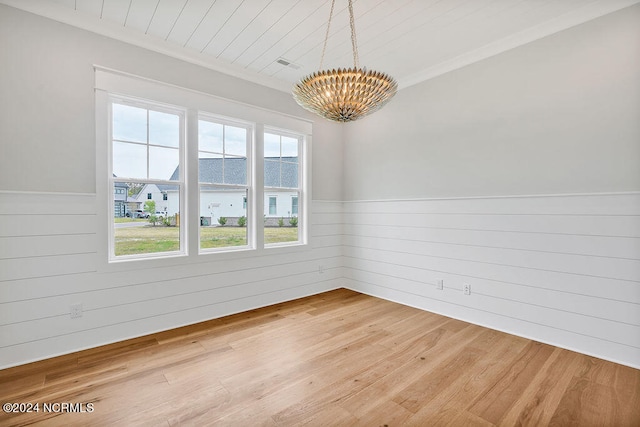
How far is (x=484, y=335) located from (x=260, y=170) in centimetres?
303

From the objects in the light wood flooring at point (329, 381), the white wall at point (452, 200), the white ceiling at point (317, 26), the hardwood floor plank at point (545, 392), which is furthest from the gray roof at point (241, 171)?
the hardwood floor plank at point (545, 392)

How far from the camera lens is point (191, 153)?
3154 mm

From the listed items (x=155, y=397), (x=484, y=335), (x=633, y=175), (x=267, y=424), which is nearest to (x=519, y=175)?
(x=633, y=175)

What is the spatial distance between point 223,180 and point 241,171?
263mm

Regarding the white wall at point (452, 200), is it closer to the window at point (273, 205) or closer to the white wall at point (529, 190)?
the white wall at point (529, 190)

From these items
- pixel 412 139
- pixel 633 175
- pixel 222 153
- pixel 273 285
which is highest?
pixel 412 139

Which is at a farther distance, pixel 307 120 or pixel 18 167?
pixel 307 120

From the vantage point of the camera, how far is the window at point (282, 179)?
12.7 feet

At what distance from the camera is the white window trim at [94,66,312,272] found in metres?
2.62

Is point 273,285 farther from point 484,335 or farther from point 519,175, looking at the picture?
point 519,175

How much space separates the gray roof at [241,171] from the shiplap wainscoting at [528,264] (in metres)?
1.38

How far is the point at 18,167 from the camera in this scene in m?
2.30

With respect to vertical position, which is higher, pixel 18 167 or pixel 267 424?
pixel 18 167

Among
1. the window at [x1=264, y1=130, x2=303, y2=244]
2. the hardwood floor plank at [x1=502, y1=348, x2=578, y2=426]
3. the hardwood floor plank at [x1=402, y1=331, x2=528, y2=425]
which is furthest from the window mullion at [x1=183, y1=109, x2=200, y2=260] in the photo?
the hardwood floor plank at [x1=502, y1=348, x2=578, y2=426]
